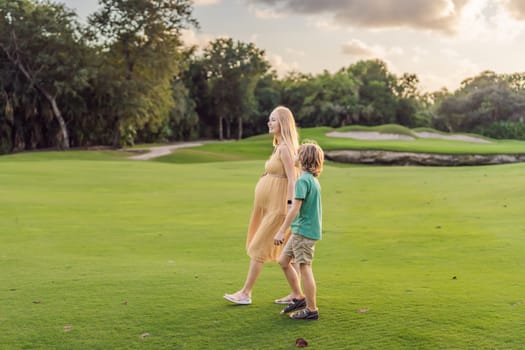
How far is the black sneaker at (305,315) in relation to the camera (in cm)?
629

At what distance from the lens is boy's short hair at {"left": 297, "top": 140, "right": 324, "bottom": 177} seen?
616 cm

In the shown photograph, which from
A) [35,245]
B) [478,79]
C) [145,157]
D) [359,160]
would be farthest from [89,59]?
[478,79]

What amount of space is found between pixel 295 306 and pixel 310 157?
1632 millimetres

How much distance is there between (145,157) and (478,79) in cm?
7227

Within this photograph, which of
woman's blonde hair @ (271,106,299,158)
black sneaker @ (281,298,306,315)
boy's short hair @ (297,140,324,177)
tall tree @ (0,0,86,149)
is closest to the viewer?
boy's short hair @ (297,140,324,177)

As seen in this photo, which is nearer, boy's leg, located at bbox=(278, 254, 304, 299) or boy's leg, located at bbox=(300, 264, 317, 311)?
boy's leg, located at bbox=(300, 264, 317, 311)

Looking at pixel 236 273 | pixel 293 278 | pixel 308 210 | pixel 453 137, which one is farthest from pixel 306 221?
pixel 453 137

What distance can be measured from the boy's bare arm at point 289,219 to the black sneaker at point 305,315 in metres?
0.75

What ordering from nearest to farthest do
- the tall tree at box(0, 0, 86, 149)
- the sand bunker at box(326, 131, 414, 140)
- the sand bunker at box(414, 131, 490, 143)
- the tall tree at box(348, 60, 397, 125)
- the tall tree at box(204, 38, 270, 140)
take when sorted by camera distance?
the tall tree at box(0, 0, 86, 149)
the sand bunker at box(326, 131, 414, 140)
the sand bunker at box(414, 131, 490, 143)
the tall tree at box(204, 38, 270, 140)
the tall tree at box(348, 60, 397, 125)

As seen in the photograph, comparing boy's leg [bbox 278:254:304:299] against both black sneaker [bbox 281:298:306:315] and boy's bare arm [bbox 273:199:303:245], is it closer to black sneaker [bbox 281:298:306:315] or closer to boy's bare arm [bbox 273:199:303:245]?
black sneaker [bbox 281:298:306:315]

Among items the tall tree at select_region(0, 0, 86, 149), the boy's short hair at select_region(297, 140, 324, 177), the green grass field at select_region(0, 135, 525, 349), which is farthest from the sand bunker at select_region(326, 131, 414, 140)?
the boy's short hair at select_region(297, 140, 324, 177)

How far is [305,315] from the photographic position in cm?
629

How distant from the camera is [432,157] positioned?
46.4 meters

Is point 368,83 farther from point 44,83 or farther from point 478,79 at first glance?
point 44,83
